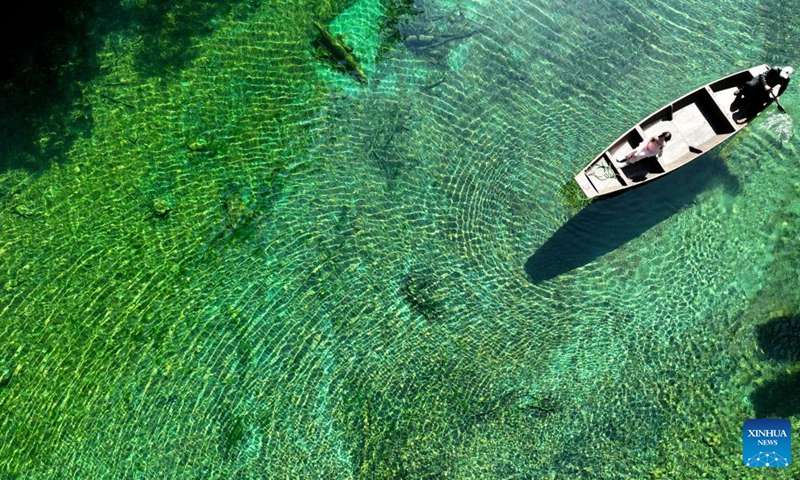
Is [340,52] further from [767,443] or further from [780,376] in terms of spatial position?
[767,443]

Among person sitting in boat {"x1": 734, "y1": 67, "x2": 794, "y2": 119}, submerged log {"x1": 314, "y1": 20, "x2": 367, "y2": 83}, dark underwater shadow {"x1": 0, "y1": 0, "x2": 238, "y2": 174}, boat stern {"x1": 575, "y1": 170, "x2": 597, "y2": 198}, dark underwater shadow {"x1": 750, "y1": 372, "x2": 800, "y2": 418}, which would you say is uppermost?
person sitting in boat {"x1": 734, "y1": 67, "x2": 794, "y2": 119}

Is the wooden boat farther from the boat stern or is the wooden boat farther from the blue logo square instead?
the blue logo square

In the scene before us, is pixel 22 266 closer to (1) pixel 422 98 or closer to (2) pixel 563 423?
(1) pixel 422 98

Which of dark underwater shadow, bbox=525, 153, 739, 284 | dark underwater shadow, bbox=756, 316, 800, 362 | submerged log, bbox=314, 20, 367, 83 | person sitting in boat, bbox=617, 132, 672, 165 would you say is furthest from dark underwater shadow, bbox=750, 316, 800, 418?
submerged log, bbox=314, 20, 367, 83

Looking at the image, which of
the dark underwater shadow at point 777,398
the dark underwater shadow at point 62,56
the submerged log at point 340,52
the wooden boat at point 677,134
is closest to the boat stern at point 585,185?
the wooden boat at point 677,134

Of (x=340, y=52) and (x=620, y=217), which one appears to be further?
(x=340, y=52)

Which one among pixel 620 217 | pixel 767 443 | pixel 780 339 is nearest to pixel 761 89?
pixel 620 217

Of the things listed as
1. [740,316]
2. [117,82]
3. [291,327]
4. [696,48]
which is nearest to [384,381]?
[291,327]
